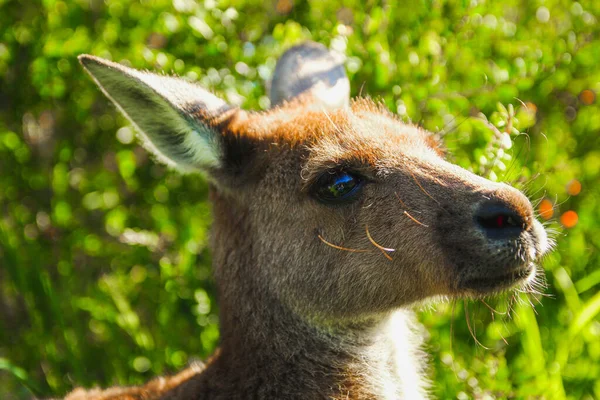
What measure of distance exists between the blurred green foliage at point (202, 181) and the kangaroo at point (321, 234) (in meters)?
0.66

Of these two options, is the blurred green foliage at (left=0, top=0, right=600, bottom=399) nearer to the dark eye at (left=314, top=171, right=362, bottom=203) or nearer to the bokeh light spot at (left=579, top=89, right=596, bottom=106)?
the bokeh light spot at (left=579, top=89, right=596, bottom=106)

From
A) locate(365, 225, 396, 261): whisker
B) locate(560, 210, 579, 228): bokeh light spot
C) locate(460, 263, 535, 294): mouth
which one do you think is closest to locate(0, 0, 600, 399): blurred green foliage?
locate(560, 210, 579, 228): bokeh light spot

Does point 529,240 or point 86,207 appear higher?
point 529,240

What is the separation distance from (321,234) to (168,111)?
951 millimetres

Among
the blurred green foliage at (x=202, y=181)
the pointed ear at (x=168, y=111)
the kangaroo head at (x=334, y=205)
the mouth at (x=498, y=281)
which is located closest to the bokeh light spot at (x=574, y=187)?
the blurred green foliage at (x=202, y=181)

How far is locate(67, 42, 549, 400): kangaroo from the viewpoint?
9.87 ft

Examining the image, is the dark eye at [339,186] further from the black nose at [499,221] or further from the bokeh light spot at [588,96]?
the bokeh light spot at [588,96]

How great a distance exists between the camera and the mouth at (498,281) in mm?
2941

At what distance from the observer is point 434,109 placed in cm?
438

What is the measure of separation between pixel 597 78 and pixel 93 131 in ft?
12.7

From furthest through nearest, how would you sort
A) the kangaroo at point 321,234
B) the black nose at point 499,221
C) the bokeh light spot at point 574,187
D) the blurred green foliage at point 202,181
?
the bokeh light spot at point 574,187 → the blurred green foliage at point 202,181 → the kangaroo at point 321,234 → the black nose at point 499,221

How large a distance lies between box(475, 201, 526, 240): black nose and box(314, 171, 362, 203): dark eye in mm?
639

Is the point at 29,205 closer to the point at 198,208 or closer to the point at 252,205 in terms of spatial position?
the point at 198,208

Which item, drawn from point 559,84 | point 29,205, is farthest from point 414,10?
point 29,205
